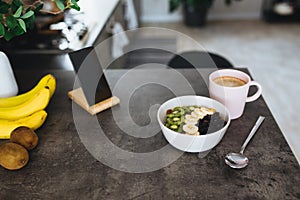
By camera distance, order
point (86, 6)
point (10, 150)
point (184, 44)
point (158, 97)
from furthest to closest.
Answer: point (184, 44) < point (86, 6) < point (158, 97) < point (10, 150)

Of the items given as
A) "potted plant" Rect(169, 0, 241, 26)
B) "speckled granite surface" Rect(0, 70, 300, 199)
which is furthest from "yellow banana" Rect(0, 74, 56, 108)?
"potted plant" Rect(169, 0, 241, 26)

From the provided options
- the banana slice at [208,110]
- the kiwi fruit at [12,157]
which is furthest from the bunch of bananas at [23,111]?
the banana slice at [208,110]

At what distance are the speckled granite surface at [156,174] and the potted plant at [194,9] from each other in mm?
3185

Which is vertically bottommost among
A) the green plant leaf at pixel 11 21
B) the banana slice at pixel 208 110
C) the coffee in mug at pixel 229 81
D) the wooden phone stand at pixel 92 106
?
the wooden phone stand at pixel 92 106

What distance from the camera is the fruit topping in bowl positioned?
0.86m

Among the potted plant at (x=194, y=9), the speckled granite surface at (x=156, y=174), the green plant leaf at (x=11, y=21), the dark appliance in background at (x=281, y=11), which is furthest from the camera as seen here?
the dark appliance in background at (x=281, y=11)

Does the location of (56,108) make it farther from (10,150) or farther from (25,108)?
(10,150)

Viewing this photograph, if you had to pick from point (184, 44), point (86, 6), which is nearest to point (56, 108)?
point (86, 6)

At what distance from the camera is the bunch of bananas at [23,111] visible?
37.4 inches

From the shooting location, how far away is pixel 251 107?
1053 millimetres

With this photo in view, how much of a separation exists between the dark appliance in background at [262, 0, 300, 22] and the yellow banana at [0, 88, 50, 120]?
4.10 m

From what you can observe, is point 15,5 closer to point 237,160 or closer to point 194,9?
point 237,160

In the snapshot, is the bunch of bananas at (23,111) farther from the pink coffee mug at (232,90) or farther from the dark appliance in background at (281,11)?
the dark appliance in background at (281,11)

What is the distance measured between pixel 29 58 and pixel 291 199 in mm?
1390
